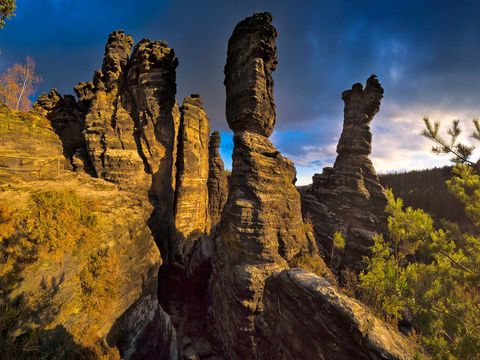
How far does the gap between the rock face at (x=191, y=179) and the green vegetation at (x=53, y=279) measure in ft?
36.3

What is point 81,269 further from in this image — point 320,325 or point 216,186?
point 216,186

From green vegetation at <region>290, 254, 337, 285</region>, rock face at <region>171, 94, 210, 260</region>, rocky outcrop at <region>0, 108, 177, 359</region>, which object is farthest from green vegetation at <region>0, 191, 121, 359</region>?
rock face at <region>171, 94, 210, 260</region>

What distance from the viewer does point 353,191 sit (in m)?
23.9

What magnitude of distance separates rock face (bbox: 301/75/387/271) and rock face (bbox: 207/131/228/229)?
46.8 ft

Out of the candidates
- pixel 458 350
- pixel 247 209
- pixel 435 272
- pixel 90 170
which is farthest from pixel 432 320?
pixel 90 170

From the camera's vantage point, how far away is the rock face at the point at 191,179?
2038 centimetres

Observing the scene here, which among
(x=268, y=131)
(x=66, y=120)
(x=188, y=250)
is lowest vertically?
(x=188, y=250)

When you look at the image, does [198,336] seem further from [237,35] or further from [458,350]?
[237,35]

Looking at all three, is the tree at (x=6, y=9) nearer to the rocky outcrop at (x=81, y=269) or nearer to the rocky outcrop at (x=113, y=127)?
the rocky outcrop at (x=81, y=269)

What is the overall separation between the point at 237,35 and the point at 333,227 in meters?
21.7

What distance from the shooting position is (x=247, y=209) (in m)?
12.8

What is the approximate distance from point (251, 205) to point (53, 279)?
9.47 meters

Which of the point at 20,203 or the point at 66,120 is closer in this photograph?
the point at 20,203

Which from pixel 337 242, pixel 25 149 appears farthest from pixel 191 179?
pixel 337 242
